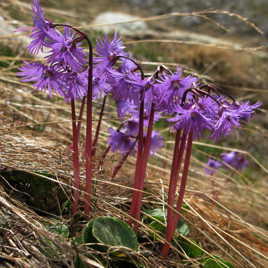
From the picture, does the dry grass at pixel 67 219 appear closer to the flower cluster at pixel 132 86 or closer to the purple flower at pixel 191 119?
the flower cluster at pixel 132 86

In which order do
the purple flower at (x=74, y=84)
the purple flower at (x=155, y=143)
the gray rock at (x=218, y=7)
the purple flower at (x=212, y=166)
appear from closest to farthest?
1. the purple flower at (x=74, y=84)
2. the purple flower at (x=155, y=143)
3. the purple flower at (x=212, y=166)
4. the gray rock at (x=218, y=7)

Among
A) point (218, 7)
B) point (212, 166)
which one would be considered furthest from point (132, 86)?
point (218, 7)

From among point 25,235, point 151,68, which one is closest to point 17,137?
point 25,235

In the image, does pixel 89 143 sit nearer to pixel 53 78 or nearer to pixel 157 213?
pixel 53 78

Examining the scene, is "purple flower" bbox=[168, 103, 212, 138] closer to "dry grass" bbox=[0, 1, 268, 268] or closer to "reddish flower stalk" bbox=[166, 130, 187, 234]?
"reddish flower stalk" bbox=[166, 130, 187, 234]

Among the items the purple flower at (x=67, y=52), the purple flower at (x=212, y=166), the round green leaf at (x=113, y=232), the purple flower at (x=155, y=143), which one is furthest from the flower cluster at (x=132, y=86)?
the purple flower at (x=212, y=166)

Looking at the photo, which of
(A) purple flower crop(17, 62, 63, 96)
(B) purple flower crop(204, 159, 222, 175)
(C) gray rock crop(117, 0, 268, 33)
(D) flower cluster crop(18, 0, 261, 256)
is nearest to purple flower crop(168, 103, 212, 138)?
(D) flower cluster crop(18, 0, 261, 256)
